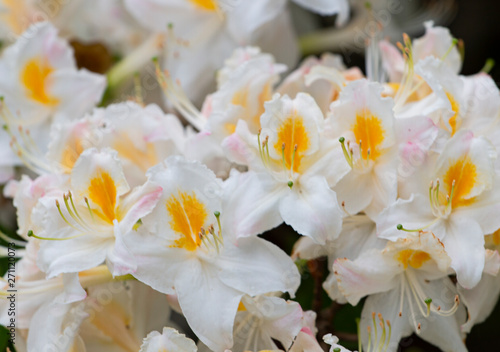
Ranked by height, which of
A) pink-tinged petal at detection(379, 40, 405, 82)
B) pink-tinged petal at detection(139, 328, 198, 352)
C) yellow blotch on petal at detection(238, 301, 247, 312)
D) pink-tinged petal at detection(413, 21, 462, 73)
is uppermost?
pink-tinged petal at detection(413, 21, 462, 73)

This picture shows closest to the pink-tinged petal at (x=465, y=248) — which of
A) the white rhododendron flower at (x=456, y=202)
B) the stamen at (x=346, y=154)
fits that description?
the white rhododendron flower at (x=456, y=202)

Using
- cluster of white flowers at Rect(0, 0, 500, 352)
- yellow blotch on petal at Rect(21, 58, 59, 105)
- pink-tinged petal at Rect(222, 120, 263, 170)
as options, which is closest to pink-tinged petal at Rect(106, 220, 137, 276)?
cluster of white flowers at Rect(0, 0, 500, 352)

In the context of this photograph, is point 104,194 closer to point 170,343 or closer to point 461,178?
point 170,343

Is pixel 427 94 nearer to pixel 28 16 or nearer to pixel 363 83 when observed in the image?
pixel 363 83

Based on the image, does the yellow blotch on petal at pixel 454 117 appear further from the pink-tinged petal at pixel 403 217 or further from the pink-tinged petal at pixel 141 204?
the pink-tinged petal at pixel 141 204

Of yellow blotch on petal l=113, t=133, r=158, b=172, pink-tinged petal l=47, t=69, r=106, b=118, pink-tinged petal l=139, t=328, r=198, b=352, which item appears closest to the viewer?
pink-tinged petal l=139, t=328, r=198, b=352

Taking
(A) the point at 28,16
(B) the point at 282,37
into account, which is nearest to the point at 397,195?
(B) the point at 282,37

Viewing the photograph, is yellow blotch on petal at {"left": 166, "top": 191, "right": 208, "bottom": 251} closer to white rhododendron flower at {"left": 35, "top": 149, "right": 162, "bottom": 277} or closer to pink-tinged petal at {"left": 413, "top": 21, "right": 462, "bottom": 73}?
white rhododendron flower at {"left": 35, "top": 149, "right": 162, "bottom": 277}
